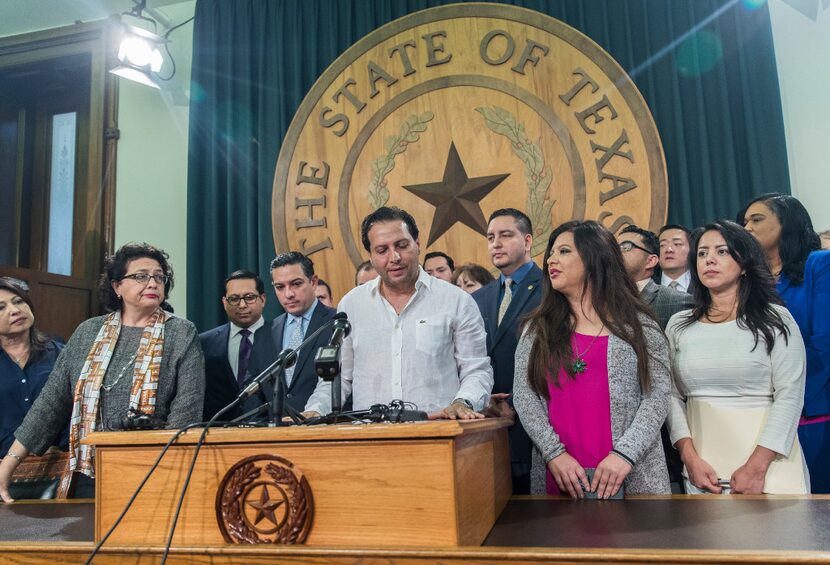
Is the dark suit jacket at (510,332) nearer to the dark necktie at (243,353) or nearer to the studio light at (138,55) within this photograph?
the dark necktie at (243,353)

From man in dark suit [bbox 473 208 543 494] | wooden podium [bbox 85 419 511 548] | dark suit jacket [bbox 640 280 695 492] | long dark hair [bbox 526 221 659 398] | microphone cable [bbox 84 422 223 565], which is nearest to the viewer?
wooden podium [bbox 85 419 511 548]

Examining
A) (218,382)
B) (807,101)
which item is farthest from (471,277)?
(807,101)

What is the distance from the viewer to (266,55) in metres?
5.06

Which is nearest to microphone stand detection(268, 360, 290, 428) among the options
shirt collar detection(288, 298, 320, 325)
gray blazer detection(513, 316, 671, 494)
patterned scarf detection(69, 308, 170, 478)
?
gray blazer detection(513, 316, 671, 494)

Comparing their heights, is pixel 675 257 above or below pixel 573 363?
above

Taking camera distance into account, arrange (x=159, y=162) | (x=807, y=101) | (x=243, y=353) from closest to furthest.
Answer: (x=243, y=353)
(x=807, y=101)
(x=159, y=162)

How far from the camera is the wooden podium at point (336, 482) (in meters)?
1.28

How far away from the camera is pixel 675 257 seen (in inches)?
139

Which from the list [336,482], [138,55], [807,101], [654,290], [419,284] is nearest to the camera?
[336,482]

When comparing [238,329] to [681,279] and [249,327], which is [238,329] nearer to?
[249,327]

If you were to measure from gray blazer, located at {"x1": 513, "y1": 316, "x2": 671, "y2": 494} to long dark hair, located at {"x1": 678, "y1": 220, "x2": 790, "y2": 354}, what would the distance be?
1.13ft

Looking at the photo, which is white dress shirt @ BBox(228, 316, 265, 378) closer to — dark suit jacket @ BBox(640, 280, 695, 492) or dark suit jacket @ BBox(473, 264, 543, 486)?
dark suit jacket @ BBox(473, 264, 543, 486)

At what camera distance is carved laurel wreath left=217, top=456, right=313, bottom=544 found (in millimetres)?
1345

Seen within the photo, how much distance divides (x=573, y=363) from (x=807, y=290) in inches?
39.9
